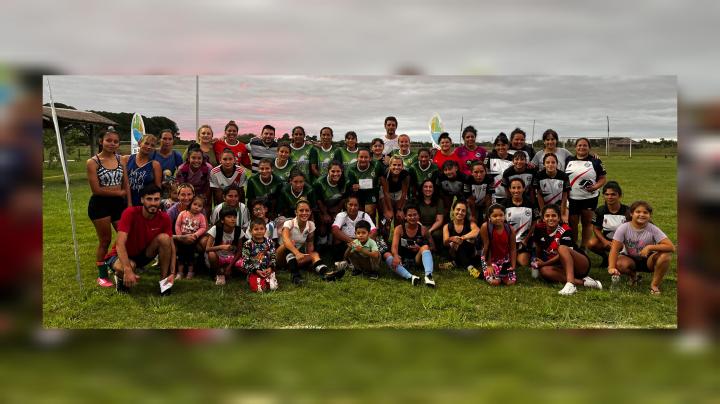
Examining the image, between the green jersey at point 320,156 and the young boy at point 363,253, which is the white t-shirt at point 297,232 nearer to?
the young boy at point 363,253

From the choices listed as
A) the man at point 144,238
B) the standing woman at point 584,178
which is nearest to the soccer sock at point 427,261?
the standing woman at point 584,178

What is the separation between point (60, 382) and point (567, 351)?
3718 millimetres

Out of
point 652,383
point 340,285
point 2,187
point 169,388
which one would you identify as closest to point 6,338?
point 2,187

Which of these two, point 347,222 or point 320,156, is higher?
point 320,156

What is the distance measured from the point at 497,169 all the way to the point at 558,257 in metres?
1.51

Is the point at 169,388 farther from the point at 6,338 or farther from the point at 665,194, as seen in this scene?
the point at 665,194

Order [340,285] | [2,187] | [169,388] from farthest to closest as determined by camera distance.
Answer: [340,285] < [2,187] < [169,388]

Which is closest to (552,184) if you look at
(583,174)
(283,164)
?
(583,174)

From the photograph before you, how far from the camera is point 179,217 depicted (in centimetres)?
627

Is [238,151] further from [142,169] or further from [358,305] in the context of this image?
[358,305]

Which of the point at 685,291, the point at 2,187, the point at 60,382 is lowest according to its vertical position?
the point at 60,382

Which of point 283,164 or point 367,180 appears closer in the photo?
point 283,164

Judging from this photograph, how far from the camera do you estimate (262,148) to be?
7.38m

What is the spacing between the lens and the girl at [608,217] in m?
6.53
